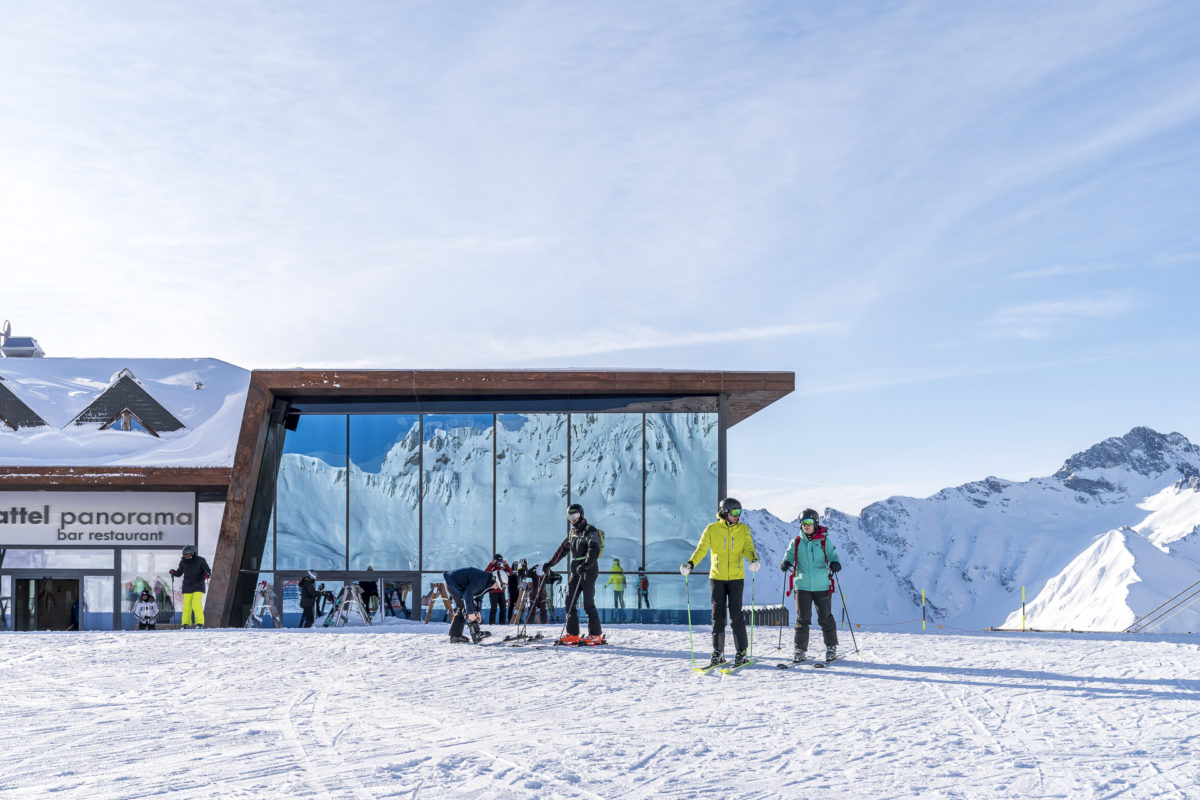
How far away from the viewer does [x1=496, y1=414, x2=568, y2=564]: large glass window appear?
2044cm

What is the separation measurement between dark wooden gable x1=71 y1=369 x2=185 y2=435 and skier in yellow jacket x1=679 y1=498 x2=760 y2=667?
563 inches

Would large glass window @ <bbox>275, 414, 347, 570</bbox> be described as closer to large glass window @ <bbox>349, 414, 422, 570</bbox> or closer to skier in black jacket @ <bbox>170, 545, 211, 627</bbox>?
large glass window @ <bbox>349, 414, 422, 570</bbox>

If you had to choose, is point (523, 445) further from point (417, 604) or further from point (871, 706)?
point (871, 706)

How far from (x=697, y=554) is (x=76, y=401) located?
16.4 m

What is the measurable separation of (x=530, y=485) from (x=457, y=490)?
1462 millimetres

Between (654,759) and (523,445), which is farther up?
(523,445)

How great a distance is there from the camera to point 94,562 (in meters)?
21.2

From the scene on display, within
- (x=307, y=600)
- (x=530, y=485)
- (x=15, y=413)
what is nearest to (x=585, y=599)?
(x=530, y=485)

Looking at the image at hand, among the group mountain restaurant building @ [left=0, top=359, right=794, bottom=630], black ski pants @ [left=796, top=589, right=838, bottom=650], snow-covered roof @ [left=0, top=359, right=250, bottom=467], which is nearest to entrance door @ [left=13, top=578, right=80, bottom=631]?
mountain restaurant building @ [left=0, top=359, right=794, bottom=630]

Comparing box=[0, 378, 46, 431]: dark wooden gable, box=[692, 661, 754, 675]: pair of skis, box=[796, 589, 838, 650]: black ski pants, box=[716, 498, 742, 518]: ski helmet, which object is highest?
box=[0, 378, 46, 431]: dark wooden gable

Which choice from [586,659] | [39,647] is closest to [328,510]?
[39,647]

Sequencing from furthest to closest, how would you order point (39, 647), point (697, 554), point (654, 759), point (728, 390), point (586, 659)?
point (728, 390) < point (39, 647) < point (586, 659) < point (697, 554) < point (654, 759)

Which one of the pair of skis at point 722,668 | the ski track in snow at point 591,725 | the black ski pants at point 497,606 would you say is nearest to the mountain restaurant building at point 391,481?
the black ski pants at point 497,606

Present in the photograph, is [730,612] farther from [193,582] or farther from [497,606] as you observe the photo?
[193,582]
